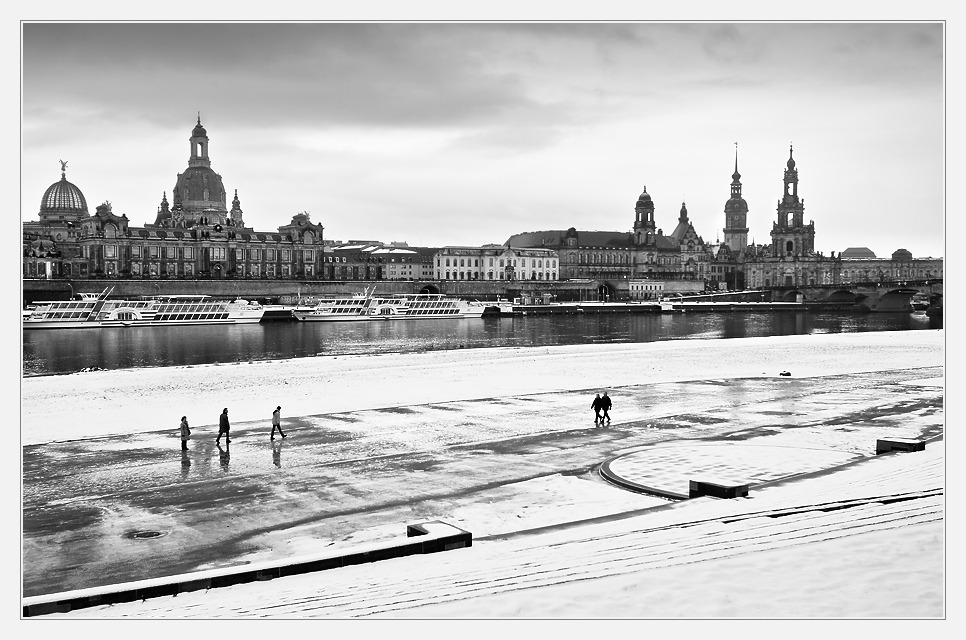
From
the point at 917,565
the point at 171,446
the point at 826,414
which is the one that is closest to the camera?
the point at 917,565

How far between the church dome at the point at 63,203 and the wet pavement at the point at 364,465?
8765 centimetres

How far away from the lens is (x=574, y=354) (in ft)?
103

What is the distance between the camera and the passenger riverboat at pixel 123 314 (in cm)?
5766

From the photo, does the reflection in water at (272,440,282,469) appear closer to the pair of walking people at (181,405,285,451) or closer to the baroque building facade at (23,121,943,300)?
the pair of walking people at (181,405,285,451)

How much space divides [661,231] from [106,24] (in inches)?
5489

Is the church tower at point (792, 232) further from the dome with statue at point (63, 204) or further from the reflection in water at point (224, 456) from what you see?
the reflection in water at point (224, 456)

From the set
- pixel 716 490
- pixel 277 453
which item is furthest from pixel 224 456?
pixel 716 490

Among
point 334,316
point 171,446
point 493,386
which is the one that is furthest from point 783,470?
point 334,316

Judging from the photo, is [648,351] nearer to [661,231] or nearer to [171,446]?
[171,446]

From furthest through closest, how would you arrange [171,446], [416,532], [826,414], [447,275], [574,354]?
1. [447,275]
2. [574,354]
3. [826,414]
4. [171,446]
5. [416,532]

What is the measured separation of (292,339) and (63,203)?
60.1 m

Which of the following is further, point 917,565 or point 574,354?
point 574,354

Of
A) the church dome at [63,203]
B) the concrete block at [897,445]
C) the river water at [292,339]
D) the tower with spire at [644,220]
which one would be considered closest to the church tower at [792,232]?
the tower with spire at [644,220]

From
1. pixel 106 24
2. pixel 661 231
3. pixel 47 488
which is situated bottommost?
pixel 47 488
